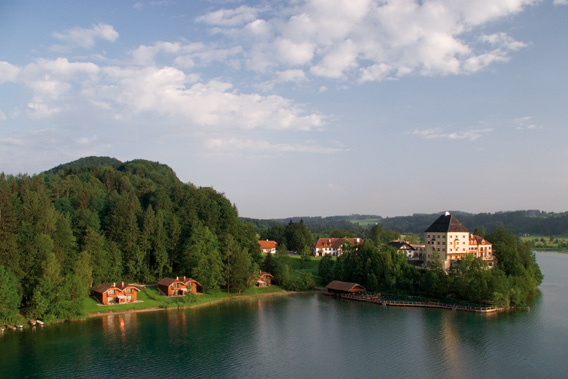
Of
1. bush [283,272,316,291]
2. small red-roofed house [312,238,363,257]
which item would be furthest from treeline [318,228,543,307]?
small red-roofed house [312,238,363,257]

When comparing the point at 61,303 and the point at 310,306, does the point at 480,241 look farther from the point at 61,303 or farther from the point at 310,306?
the point at 61,303

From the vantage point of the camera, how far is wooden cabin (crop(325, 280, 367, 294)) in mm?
54031

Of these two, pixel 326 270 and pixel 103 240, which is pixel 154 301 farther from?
pixel 326 270

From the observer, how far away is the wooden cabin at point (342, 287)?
54.0 metres

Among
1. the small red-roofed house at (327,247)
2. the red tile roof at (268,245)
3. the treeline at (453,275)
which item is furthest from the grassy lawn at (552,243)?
the treeline at (453,275)

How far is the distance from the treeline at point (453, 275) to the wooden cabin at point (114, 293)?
2659 cm

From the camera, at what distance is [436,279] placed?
50375 mm

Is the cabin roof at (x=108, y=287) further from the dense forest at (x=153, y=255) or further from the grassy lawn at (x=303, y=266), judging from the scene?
the grassy lawn at (x=303, y=266)

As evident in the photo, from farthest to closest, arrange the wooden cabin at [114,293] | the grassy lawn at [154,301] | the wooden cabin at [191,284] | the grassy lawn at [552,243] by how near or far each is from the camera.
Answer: the grassy lawn at [552,243]
the wooden cabin at [191,284]
the wooden cabin at [114,293]
the grassy lawn at [154,301]

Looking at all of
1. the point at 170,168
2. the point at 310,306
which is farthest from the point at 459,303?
the point at 170,168

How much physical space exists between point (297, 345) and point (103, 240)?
28.9m

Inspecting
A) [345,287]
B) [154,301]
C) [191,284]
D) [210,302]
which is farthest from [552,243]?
[154,301]

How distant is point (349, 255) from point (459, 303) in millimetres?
16516

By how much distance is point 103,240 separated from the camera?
50688 mm
